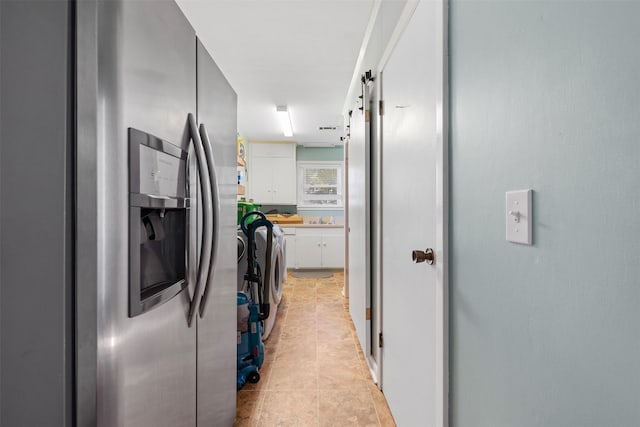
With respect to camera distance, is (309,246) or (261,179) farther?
(261,179)

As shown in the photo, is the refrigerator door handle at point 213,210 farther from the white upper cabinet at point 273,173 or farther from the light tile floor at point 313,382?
the white upper cabinet at point 273,173

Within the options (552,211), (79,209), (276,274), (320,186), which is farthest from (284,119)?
(552,211)

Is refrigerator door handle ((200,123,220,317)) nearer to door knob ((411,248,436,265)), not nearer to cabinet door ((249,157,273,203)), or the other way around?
door knob ((411,248,436,265))

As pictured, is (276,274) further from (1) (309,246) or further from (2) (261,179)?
(2) (261,179)

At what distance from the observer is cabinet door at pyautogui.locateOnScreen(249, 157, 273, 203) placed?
18.8 ft

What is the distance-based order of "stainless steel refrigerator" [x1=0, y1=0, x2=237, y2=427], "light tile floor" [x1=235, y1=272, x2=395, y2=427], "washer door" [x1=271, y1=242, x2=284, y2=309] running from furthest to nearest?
1. "washer door" [x1=271, y1=242, x2=284, y2=309]
2. "light tile floor" [x1=235, y1=272, x2=395, y2=427]
3. "stainless steel refrigerator" [x1=0, y1=0, x2=237, y2=427]

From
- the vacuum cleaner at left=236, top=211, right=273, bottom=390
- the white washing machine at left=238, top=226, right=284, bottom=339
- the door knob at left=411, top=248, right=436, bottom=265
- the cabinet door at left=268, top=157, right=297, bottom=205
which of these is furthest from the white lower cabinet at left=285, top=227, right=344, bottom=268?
the door knob at left=411, top=248, right=436, bottom=265

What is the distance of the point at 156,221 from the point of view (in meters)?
0.79

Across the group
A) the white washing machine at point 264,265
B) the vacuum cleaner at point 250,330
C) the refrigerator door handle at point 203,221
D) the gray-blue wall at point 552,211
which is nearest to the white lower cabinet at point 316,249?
the white washing machine at point 264,265

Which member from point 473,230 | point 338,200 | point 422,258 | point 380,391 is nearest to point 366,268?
point 380,391

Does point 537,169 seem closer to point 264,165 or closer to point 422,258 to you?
point 422,258

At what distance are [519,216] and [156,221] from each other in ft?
2.76

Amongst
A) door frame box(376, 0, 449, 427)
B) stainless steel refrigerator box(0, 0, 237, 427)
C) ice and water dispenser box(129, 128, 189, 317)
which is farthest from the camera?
door frame box(376, 0, 449, 427)

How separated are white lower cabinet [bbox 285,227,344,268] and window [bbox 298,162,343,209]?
94 cm
